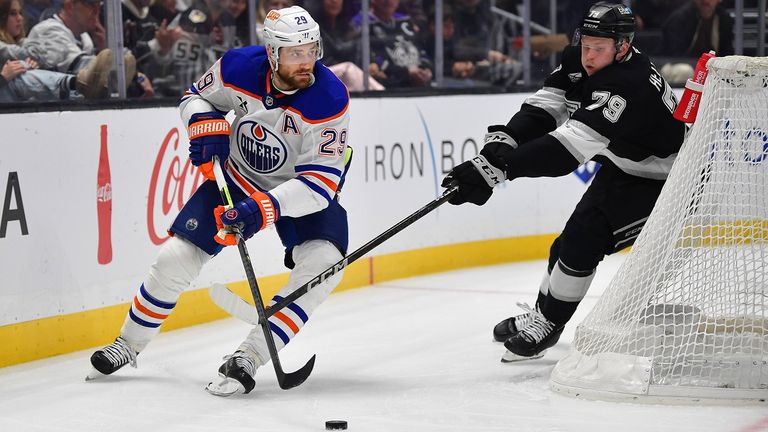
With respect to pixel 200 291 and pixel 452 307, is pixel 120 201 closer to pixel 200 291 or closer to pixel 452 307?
pixel 200 291

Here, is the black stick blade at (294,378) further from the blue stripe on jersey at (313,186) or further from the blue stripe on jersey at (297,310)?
the blue stripe on jersey at (313,186)

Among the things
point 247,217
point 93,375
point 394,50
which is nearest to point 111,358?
point 93,375

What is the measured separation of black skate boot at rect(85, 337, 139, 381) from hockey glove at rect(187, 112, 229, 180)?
58 cm

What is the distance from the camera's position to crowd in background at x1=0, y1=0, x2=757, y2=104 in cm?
421

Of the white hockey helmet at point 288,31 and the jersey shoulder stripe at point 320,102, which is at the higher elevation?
the white hockey helmet at point 288,31

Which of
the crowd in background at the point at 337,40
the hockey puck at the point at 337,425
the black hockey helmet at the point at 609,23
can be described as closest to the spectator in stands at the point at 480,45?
the crowd in background at the point at 337,40

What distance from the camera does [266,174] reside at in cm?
361

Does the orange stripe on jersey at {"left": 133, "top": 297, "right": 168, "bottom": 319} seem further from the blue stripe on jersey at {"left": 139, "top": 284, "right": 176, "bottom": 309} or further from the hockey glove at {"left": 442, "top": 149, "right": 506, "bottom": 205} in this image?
the hockey glove at {"left": 442, "top": 149, "right": 506, "bottom": 205}

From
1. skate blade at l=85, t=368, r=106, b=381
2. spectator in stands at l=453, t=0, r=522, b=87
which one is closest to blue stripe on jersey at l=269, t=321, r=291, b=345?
skate blade at l=85, t=368, r=106, b=381

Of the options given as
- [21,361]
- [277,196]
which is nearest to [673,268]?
[277,196]

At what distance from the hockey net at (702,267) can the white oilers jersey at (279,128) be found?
0.88 metres

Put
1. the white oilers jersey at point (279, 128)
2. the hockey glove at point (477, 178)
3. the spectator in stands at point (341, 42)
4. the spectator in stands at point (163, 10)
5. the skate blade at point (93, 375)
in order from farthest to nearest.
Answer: the spectator in stands at point (341, 42), the spectator in stands at point (163, 10), the skate blade at point (93, 375), the hockey glove at point (477, 178), the white oilers jersey at point (279, 128)

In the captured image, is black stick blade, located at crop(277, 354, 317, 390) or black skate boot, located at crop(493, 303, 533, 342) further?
black skate boot, located at crop(493, 303, 533, 342)

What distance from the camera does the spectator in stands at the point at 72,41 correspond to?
166 inches
